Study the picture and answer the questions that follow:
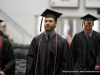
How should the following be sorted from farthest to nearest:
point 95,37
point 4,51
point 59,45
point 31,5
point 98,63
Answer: point 31,5 → point 95,37 → point 98,63 → point 59,45 → point 4,51

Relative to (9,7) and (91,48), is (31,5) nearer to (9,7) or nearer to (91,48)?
(9,7)

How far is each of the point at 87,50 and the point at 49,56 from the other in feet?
5.88

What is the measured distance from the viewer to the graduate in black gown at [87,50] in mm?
5207

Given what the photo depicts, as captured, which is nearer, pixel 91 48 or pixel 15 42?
pixel 91 48

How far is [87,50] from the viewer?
5.27 metres

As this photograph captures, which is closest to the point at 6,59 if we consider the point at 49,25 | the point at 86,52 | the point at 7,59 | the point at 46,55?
the point at 7,59

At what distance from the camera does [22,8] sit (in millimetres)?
13602

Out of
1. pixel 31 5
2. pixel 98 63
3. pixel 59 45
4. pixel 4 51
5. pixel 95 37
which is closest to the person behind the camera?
pixel 4 51

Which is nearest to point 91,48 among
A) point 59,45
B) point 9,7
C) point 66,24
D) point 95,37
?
point 95,37

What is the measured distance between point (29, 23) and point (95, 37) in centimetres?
881

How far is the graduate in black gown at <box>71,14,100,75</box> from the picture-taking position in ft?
17.1

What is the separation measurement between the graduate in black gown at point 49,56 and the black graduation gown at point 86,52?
4.77 feet

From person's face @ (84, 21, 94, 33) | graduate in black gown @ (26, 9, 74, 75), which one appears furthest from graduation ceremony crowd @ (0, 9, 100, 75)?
person's face @ (84, 21, 94, 33)

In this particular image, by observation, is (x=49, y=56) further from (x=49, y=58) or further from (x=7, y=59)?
(x=7, y=59)
